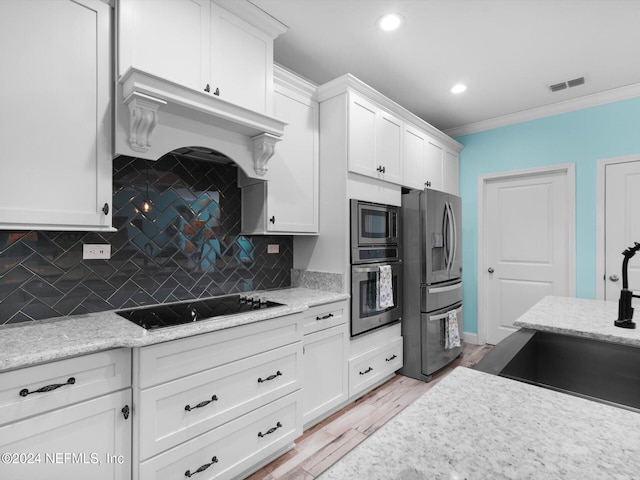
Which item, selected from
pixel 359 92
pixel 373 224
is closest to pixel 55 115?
pixel 359 92

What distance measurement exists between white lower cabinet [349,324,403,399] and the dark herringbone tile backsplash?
894mm

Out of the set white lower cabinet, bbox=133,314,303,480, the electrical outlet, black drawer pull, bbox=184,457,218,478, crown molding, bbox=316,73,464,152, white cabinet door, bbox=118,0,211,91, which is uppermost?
crown molding, bbox=316,73,464,152

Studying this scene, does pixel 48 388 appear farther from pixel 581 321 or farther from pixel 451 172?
pixel 451 172

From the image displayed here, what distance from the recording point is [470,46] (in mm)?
2525

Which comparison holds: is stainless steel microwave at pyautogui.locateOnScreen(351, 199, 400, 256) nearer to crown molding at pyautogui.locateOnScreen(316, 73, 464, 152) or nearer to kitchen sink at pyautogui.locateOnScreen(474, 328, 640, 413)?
crown molding at pyautogui.locateOnScreen(316, 73, 464, 152)

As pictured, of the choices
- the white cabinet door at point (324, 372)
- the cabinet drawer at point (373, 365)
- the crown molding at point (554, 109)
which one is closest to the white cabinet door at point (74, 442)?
the white cabinet door at point (324, 372)

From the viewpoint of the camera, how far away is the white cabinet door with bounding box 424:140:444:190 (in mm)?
3580

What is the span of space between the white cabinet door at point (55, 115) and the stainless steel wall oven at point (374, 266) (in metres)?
1.68

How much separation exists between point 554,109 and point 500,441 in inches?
160

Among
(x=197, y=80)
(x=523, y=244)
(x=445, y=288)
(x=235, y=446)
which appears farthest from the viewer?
(x=523, y=244)

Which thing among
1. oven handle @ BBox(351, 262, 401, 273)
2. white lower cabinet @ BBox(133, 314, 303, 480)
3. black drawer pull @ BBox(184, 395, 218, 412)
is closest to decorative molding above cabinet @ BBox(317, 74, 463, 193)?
oven handle @ BBox(351, 262, 401, 273)

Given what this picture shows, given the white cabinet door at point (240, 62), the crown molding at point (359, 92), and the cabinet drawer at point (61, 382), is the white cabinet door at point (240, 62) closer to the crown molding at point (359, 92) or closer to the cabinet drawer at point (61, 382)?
the crown molding at point (359, 92)

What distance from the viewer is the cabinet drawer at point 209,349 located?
1.43 metres

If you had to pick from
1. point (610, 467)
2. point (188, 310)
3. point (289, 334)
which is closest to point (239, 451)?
point (289, 334)
